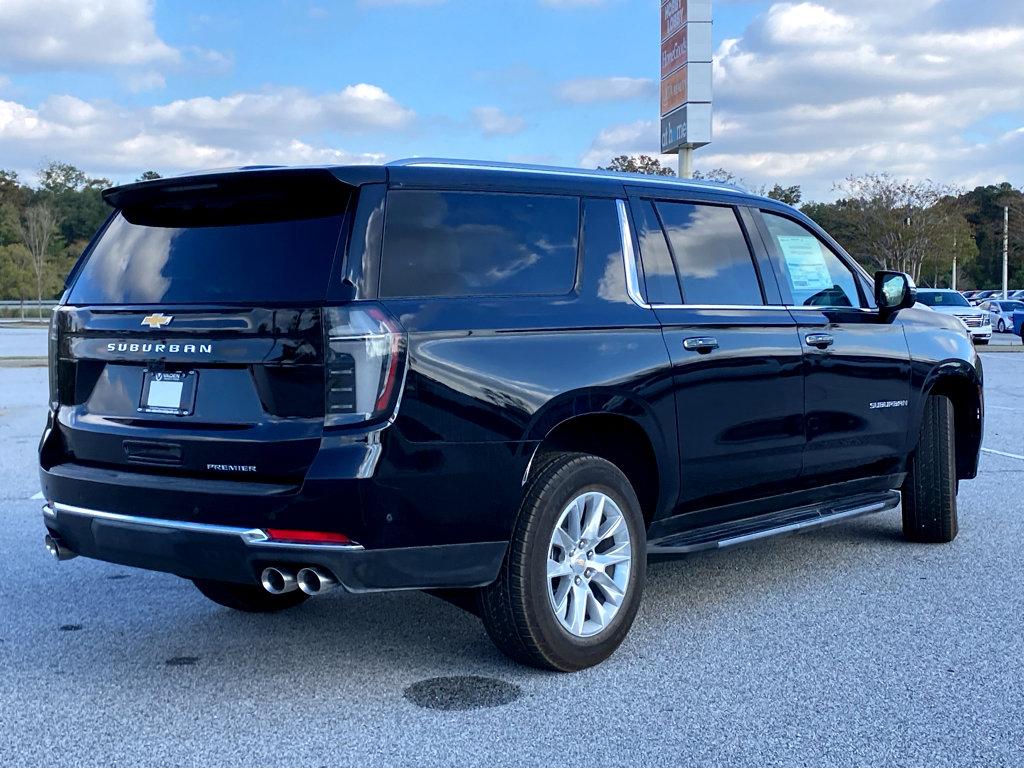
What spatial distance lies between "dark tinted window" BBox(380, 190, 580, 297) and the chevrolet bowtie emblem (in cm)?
82

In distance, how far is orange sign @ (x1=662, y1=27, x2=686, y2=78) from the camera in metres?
23.1

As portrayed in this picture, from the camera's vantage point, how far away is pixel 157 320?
4.31 meters

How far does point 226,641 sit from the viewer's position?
5078 millimetres

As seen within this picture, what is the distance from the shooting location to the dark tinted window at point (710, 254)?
17.5 feet

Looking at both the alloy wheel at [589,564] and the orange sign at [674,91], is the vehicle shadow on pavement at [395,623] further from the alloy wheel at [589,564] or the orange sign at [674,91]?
the orange sign at [674,91]

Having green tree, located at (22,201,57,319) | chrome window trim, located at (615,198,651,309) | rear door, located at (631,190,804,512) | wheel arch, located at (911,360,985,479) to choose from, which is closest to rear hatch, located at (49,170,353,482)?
chrome window trim, located at (615,198,651,309)

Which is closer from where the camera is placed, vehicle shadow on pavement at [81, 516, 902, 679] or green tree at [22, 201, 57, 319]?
vehicle shadow on pavement at [81, 516, 902, 679]

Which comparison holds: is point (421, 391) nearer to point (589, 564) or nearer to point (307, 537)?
point (307, 537)

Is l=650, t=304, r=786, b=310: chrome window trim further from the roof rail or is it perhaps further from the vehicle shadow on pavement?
the vehicle shadow on pavement

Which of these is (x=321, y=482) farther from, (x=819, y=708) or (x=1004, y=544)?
(x=1004, y=544)

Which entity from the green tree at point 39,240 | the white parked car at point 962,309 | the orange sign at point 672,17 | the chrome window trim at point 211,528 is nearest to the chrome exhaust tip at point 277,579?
the chrome window trim at point 211,528

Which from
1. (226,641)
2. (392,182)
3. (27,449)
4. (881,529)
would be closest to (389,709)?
(226,641)

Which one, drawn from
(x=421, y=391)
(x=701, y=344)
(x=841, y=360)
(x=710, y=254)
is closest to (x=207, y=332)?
(x=421, y=391)

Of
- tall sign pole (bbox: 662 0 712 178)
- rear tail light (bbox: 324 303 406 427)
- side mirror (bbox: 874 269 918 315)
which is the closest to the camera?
rear tail light (bbox: 324 303 406 427)
